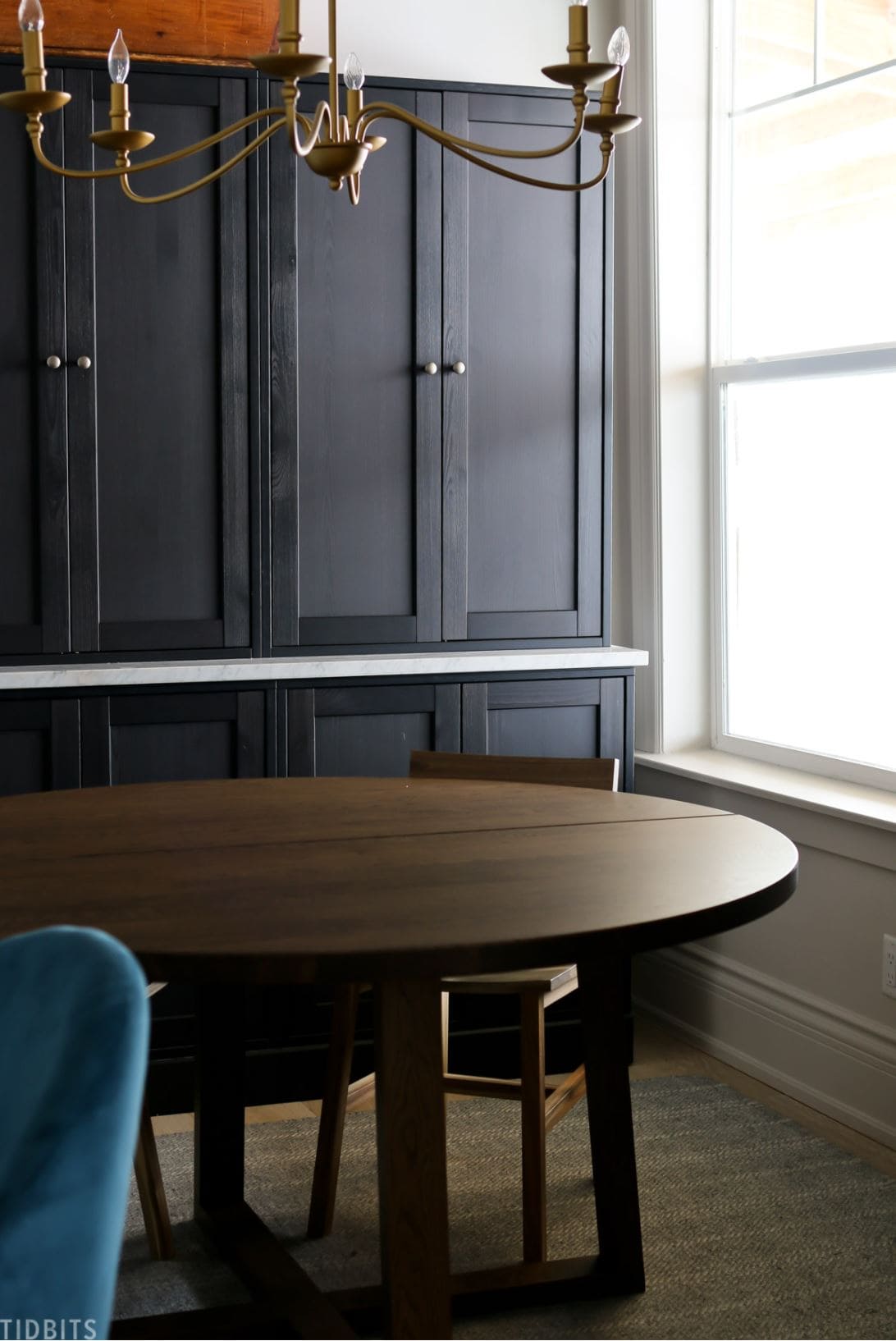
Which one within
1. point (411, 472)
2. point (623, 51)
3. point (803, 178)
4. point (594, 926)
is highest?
point (803, 178)

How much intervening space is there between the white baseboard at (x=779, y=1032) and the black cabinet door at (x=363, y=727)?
0.92 meters

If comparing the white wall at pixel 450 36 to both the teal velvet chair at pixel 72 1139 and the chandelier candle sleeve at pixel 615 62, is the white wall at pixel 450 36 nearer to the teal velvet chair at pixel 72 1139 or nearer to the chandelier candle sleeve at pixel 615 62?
the chandelier candle sleeve at pixel 615 62

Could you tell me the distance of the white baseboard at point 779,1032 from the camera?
10.1 ft

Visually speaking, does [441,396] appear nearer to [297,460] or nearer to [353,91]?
[297,460]

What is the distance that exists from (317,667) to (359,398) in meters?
0.63

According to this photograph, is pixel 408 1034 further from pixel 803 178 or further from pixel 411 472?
pixel 803 178

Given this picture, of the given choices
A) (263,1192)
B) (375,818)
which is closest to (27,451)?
(375,818)

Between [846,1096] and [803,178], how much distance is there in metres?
2.15

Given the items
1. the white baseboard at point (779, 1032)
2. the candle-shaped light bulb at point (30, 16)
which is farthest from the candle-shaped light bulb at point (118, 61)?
the white baseboard at point (779, 1032)

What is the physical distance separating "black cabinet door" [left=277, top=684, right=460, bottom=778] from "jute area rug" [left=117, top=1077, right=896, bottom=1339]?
2.58ft

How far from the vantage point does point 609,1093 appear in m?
2.30

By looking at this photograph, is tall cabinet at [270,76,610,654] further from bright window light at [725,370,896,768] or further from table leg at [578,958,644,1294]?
table leg at [578,958,644,1294]

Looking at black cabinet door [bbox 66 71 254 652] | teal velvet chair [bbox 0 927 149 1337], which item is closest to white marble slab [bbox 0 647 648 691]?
black cabinet door [bbox 66 71 254 652]

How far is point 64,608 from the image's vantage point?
313 cm
